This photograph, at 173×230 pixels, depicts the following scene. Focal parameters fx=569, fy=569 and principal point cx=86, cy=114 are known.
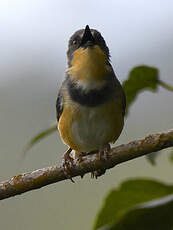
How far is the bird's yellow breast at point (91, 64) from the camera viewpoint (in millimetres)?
3359

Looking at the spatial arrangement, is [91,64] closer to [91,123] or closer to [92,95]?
[92,95]

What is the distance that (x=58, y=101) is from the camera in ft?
11.8

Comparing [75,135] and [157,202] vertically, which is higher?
[157,202]

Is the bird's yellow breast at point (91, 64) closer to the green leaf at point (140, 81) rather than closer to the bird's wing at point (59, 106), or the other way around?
the bird's wing at point (59, 106)

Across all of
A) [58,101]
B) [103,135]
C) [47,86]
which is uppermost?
[58,101]

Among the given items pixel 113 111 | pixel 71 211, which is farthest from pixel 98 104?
pixel 71 211

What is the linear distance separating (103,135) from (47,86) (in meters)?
6.12

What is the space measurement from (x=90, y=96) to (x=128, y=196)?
4.28ft

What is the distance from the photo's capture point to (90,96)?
3385mm

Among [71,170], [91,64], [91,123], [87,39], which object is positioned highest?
[87,39]

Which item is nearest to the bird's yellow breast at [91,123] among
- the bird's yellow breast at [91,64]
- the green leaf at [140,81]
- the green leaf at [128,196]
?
the bird's yellow breast at [91,64]

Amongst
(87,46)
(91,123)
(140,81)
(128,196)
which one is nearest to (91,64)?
(87,46)

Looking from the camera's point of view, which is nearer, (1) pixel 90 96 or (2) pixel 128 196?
(2) pixel 128 196

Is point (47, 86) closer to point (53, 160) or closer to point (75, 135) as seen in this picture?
point (53, 160)
